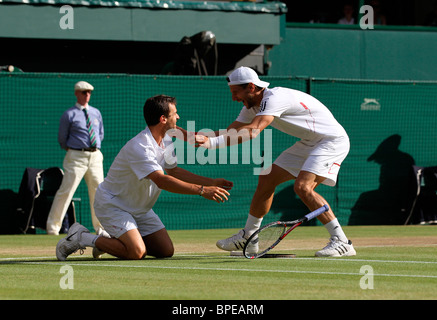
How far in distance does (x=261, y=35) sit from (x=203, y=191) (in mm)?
11377

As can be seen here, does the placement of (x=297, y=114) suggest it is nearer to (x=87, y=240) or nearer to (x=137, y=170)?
(x=137, y=170)

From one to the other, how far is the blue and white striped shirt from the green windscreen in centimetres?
105

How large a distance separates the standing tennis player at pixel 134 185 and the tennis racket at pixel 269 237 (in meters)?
0.57

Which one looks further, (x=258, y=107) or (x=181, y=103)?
(x=181, y=103)

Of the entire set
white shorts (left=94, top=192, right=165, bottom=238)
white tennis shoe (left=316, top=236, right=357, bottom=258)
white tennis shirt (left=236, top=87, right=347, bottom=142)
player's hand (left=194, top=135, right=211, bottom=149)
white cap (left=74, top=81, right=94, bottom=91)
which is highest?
white cap (left=74, top=81, right=94, bottom=91)

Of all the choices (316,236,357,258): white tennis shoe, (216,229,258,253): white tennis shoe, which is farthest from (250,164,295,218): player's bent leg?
(316,236,357,258): white tennis shoe

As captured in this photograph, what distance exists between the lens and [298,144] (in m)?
9.37

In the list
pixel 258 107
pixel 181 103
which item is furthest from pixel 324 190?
pixel 258 107

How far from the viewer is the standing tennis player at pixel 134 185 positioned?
847 cm

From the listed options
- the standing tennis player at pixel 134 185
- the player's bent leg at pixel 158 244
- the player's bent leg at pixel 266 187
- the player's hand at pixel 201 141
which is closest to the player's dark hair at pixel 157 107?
the standing tennis player at pixel 134 185

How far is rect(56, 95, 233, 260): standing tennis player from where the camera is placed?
847cm

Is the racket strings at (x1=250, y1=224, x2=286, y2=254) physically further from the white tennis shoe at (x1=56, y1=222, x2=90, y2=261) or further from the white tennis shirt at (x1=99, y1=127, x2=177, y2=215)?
the white tennis shoe at (x1=56, y1=222, x2=90, y2=261)

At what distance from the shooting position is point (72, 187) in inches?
560
